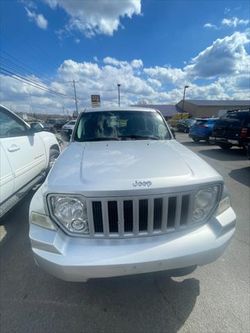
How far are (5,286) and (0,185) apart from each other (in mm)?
1278

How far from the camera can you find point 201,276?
8.28ft

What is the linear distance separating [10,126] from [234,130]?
30.4ft

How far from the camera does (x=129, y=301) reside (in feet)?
7.22

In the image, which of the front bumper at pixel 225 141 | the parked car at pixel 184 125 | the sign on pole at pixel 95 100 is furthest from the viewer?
the parked car at pixel 184 125

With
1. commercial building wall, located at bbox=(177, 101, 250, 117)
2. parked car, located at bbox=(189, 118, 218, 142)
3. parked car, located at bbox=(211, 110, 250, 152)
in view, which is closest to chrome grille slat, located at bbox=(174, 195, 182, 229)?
parked car, located at bbox=(211, 110, 250, 152)

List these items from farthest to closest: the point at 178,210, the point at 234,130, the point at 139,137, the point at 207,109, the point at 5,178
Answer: the point at 207,109 < the point at 234,130 < the point at 139,137 < the point at 5,178 < the point at 178,210

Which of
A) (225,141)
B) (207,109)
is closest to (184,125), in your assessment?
(225,141)

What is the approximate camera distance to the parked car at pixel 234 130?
378 inches

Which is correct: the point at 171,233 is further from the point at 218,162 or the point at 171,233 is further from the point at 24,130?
the point at 218,162

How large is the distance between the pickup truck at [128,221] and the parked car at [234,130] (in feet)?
27.6

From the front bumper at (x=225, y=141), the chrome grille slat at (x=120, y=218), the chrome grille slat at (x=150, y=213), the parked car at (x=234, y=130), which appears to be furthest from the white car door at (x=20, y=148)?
the front bumper at (x=225, y=141)

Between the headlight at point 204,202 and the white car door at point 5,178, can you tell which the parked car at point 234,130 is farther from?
the white car door at point 5,178

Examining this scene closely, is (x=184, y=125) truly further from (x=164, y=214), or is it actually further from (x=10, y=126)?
(x=164, y=214)

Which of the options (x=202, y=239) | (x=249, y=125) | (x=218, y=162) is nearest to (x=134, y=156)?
(x=202, y=239)
